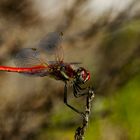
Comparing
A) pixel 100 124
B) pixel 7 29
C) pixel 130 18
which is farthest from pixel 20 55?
pixel 130 18

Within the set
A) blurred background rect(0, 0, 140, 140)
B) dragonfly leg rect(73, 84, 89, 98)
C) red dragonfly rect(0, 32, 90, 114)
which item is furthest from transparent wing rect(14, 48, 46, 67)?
blurred background rect(0, 0, 140, 140)

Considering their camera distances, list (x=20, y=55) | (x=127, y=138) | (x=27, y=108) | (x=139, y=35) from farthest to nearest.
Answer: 1. (x=139, y=35)
2. (x=27, y=108)
3. (x=127, y=138)
4. (x=20, y=55)

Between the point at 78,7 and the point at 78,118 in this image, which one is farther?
the point at 78,7

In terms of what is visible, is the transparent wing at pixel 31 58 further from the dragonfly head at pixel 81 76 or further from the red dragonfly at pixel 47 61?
the dragonfly head at pixel 81 76

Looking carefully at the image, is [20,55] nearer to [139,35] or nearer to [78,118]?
[78,118]

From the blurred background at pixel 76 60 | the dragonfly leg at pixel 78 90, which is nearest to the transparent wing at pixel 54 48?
the dragonfly leg at pixel 78 90

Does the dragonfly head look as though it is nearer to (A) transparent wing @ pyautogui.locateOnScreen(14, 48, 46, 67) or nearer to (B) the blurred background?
(A) transparent wing @ pyautogui.locateOnScreen(14, 48, 46, 67)

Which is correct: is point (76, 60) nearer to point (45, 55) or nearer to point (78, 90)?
point (45, 55)

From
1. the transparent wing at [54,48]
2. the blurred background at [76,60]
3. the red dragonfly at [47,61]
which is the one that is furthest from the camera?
the blurred background at [76,60]

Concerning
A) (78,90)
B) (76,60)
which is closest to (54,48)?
→ (78,90)
